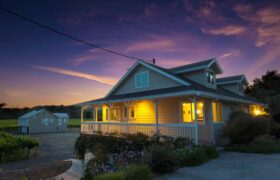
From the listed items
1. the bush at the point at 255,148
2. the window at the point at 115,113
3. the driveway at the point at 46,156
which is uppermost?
the window at the point at 115,113

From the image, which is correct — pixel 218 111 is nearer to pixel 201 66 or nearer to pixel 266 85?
pixel 201 66

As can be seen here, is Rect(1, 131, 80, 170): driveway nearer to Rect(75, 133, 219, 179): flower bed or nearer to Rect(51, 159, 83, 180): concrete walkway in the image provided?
Rect(75, 133, 219, 179): flower bed

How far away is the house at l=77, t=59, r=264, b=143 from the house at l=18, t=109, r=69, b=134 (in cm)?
2611

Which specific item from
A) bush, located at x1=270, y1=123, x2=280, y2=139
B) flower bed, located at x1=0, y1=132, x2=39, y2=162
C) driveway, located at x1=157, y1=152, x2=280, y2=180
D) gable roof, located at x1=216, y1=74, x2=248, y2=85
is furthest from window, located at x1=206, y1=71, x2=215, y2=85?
flower bed, located at x1=0, y1=132, x2=39, y2=162

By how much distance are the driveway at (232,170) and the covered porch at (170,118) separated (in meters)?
2.62

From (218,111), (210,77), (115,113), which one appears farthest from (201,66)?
(115,113)

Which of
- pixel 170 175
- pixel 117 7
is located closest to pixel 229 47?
pixel 117 7

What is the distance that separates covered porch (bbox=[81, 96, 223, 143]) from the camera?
39.4ft

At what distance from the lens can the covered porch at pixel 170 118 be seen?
12016mm

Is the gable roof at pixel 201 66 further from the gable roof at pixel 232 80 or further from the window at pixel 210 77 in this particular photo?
the gable roof at pixel 232 80

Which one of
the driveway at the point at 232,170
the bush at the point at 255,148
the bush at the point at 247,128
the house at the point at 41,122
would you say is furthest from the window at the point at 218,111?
the house at the point at 41,122

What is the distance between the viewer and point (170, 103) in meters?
15.4

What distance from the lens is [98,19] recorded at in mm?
13477

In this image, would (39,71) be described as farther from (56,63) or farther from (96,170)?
(96,170)
